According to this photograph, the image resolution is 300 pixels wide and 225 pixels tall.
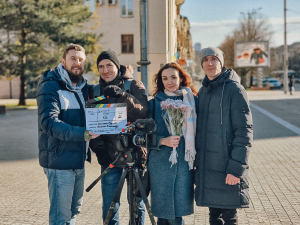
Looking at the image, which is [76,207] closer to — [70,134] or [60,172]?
[60,172]

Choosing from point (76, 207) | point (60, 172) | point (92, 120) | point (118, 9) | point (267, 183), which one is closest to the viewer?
point (92, 120)

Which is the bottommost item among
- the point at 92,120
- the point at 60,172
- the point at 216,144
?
the point at 60,172

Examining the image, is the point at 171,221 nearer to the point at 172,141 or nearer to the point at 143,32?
the point at 172,141

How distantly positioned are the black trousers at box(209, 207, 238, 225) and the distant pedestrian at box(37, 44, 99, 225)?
137 centimetres

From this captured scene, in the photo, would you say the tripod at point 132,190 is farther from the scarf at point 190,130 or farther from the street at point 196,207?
the street at point 196,207

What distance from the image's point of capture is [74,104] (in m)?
3.45

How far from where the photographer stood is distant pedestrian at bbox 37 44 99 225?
10.9 ft

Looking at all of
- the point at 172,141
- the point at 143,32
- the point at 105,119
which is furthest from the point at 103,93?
the point at 143,32

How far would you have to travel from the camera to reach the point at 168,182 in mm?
3494

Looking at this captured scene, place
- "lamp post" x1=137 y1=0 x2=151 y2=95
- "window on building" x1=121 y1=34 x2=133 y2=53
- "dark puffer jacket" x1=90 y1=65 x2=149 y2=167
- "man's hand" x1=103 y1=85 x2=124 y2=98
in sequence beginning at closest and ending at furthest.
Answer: "man's hand" x1=103 y1=85 x2=124 y2=98, "dark puffer jacket" x1=90 y1=65 x2=149 y2=167, "lamp post" x1=137 y1=0 x2=151 y2=95, "window on building" x1=121 y1=34 x2=133 y2=53

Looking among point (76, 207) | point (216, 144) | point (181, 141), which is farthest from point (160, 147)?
point (76, 207)

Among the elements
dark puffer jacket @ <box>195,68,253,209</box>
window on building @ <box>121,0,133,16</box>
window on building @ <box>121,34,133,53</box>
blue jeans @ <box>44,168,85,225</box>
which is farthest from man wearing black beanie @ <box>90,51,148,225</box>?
window on building @ <box>121,0,133,16</box>

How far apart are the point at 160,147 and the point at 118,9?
113 ft

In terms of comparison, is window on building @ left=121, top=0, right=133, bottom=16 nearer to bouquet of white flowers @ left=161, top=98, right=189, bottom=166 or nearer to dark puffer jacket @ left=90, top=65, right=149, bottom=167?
dark puffer jacket @ left=90, top=65, right=149, bottom=167
